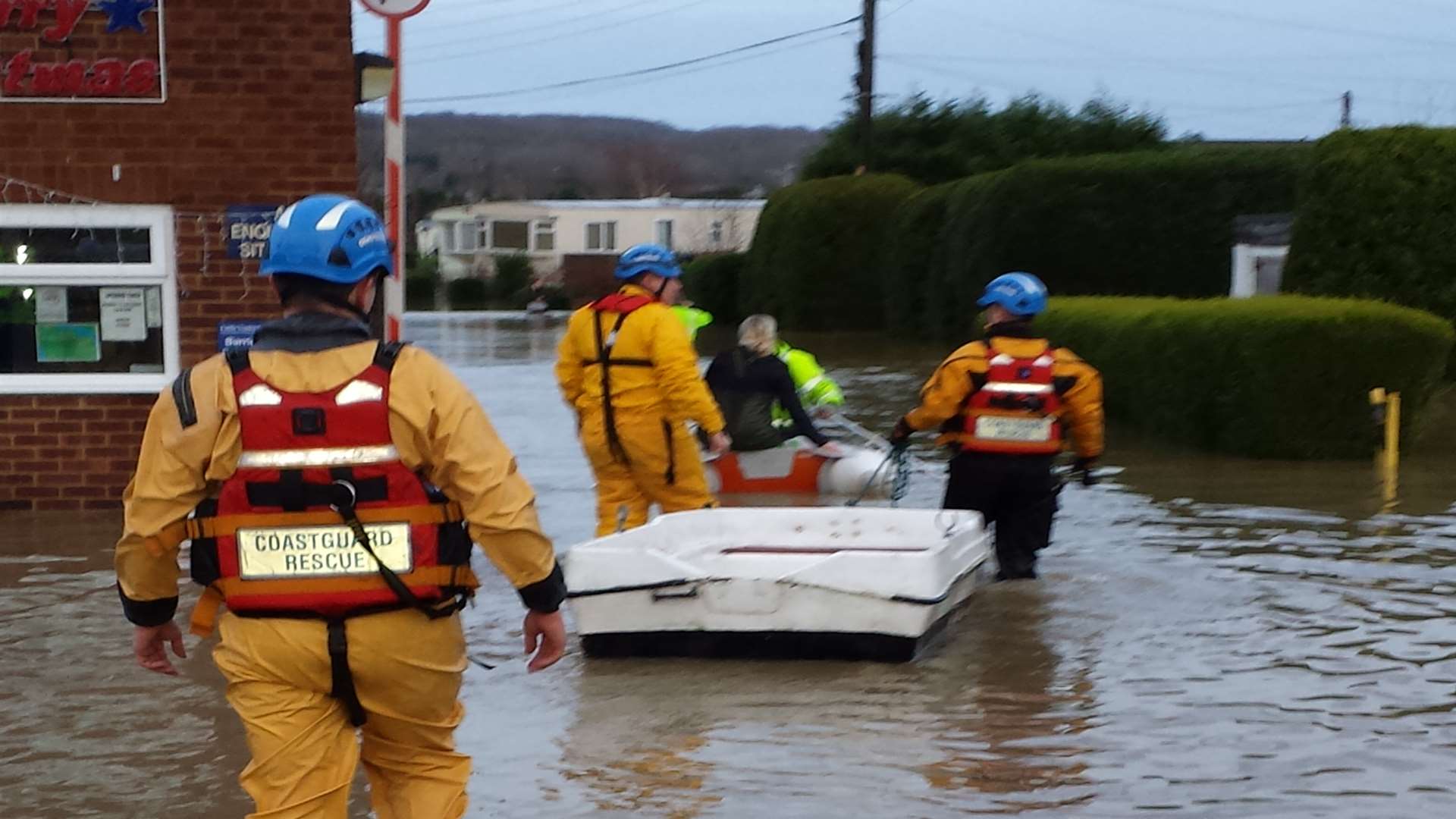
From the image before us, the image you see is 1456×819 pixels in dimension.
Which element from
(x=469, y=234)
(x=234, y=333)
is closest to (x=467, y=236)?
(x=469, y=234)

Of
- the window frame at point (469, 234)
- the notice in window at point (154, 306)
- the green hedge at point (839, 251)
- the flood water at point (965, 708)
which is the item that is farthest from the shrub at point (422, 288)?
the flood water at point (965, 708)

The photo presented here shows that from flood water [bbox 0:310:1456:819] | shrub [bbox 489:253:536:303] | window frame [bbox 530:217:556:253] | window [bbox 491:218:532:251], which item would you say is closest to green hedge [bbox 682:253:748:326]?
shrub [bbox 489:253:536:303]

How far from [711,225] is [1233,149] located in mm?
56813

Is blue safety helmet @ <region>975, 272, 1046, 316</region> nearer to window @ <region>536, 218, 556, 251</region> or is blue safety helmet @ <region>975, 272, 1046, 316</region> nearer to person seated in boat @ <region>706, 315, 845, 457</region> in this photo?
person seated in boat @ <region>706, 315, 845, 457</region>

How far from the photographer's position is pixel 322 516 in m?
4.13

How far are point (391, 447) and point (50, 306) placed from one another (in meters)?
8.39

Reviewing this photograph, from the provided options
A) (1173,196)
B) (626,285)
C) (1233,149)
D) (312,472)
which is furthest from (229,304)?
(1233,149)

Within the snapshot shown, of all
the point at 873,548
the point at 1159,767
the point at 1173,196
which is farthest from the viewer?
the point at 1173,196

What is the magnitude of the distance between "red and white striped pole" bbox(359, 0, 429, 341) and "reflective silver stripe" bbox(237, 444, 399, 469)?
176 inches

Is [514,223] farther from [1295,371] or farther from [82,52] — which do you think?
[82,52]

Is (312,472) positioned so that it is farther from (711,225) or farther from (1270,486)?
(711,225)

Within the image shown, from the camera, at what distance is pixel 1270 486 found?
13617mm

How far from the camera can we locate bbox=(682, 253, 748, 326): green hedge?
48.4 meters

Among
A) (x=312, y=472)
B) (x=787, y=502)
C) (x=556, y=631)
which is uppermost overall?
(x=312, y=472)
